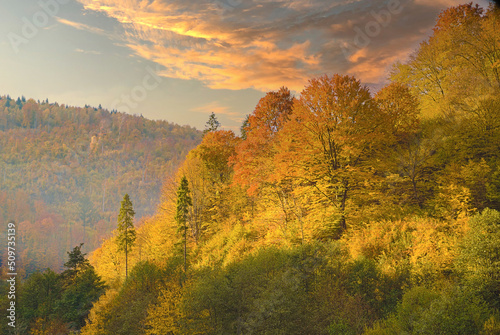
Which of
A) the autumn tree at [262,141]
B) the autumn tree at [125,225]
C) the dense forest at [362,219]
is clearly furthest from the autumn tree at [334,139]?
the autumn tree at [125,225]

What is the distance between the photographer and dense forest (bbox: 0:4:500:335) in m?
16.3

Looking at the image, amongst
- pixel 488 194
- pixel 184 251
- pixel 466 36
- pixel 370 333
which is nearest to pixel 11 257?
pixel 184 251

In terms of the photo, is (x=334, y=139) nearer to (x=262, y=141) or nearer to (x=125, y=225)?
(x=262, y=141)

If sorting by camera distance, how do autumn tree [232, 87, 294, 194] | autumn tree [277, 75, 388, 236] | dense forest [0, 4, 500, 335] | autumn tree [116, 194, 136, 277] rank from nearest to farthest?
1. dense forest [0, 4, 500, 335]
2. autumn tree [277, 75, 388, 236]
3. autumn tree [232, 87, 294, 194]
4. autumn tree [116, 194, 136, 277]

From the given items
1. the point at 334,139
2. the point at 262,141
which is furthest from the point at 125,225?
the point at 334,139

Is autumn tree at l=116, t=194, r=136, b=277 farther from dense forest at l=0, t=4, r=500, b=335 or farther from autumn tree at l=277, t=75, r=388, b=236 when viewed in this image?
autumn tree at l=277, t=75, r=388, b=236

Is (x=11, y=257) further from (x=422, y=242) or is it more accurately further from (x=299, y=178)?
(x=422, y=242)

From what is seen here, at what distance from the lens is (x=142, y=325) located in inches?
1265

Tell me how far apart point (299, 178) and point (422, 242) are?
917 centimetres

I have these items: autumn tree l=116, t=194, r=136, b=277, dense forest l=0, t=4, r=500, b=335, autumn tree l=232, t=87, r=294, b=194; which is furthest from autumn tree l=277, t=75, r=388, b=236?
autumn tree l=116, t=194, r=136, b=277

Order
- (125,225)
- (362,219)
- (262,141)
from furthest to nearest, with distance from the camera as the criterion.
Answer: (125,225) < (262,141) < (362,219)

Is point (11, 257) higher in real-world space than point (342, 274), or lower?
higher

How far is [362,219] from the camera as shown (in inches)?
893

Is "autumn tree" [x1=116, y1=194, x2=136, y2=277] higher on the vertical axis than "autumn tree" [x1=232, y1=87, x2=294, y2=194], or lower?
lower
